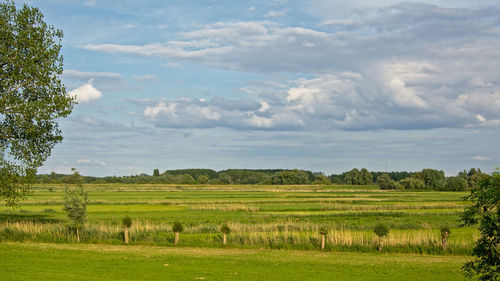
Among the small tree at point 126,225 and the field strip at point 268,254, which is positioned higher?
the small tree at point 126,225

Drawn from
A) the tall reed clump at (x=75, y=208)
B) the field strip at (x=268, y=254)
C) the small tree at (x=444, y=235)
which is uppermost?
the tall reed clump at (x=75, y=208)

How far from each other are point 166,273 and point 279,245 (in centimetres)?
1005

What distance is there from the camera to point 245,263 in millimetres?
20750

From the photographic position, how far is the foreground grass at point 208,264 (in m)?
17.6

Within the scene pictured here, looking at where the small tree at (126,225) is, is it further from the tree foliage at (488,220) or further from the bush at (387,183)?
the bush at (387,183)

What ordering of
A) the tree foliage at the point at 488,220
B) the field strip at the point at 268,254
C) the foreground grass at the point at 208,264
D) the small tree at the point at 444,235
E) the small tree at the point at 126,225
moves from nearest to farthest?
1. the tree foliage at the point at 488,220
2. the foreground grass at the point at 208,264
3. the field strip at the point at 268,254
4. the small tree at the point at 444,235
5. the small tree at the point at 126,225

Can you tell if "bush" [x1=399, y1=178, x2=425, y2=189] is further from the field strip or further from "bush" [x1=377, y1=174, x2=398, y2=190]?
the field strip

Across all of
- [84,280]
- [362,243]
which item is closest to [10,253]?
[84,280]

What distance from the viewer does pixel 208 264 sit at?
66.6ft

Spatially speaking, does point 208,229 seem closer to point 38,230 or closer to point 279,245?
point 279,245

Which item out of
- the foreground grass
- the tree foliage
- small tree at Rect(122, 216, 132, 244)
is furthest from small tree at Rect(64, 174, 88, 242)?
the tree foliage

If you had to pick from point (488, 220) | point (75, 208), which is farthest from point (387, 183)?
point (488, 220)

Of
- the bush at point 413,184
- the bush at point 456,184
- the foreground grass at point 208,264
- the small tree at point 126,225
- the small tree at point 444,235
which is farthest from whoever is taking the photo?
the bush at point 413,184

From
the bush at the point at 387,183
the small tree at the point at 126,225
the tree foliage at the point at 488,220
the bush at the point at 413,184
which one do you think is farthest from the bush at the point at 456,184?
the tree foliage at the point at 488,220
